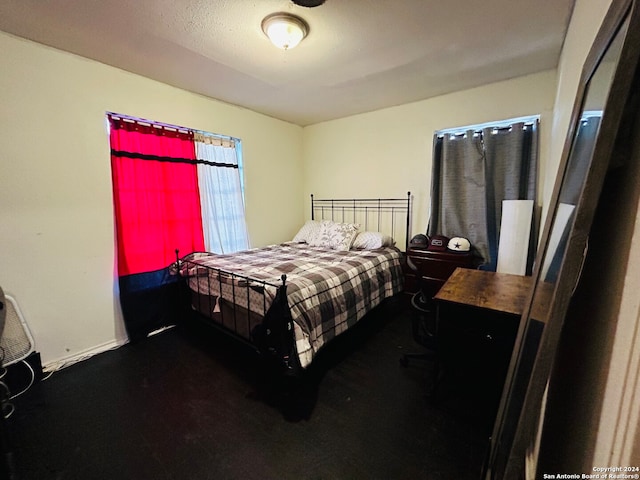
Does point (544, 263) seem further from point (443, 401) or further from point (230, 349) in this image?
point (230, 349)

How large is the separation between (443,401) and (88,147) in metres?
3.33

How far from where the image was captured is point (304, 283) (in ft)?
6.61

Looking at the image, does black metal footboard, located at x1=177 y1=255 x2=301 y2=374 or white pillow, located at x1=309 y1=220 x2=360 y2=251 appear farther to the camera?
white pillow, located at x1=309 y1=220 x2=360 y2=251

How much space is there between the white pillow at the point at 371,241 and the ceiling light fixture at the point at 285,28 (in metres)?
2.19

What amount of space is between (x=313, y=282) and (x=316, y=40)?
1.80 metres

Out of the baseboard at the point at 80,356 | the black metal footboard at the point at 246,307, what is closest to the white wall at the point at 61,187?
the baseboard at the point at 80,356

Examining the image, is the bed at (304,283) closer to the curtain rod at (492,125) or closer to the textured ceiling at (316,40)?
the curtain rod at (492,125)

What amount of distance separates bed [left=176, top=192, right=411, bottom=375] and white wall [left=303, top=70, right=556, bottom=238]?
276mm

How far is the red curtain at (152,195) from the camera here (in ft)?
8.02

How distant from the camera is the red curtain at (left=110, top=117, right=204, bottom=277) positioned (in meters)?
2.44

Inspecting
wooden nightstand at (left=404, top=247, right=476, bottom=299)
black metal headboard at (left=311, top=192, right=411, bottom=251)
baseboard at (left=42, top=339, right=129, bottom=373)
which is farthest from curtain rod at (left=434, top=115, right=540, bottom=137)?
baseboard at (left=42, top=339, right=129, bottom=373)

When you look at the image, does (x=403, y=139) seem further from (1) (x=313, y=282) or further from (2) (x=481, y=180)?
(1) (x=313, y=282)

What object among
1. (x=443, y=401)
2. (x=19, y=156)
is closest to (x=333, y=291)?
(x=443, y=401)

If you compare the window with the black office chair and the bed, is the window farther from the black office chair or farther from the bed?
the black office chair
